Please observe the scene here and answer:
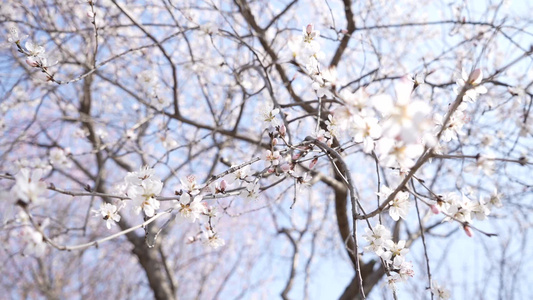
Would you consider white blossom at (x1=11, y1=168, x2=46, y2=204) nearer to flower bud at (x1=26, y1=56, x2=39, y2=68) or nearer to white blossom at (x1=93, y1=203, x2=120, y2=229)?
white blossom at (x1=93, y1=203, x2=120, y2=229)

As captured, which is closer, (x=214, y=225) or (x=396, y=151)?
(x=396, y=151)

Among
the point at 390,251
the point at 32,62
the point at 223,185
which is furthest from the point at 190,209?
the point at 32,62

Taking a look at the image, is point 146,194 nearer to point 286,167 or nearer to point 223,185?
point 223,185

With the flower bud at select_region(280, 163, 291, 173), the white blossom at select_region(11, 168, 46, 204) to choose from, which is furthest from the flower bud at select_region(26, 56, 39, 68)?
the flower bud at select_region(280, 163, 291, 173)

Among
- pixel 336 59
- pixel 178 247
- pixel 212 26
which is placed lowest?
pixel 212 26

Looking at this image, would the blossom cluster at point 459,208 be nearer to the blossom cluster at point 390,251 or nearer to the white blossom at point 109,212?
the blossom cluster at point 390,251

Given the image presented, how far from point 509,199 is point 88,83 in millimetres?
4354

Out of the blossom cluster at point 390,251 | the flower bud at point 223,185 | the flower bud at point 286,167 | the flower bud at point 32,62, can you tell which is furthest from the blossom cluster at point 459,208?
the flower bud at point 32,62

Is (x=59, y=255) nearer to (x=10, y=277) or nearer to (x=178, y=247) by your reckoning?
(x=10, y=277)

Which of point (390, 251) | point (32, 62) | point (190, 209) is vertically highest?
point (32, 62)

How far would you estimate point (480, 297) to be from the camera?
16.4 feet

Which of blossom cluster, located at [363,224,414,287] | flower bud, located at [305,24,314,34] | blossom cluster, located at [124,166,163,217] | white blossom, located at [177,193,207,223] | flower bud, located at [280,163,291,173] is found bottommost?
blossom cluster, located at [363,224,414,287]

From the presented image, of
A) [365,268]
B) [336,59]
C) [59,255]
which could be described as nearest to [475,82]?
[336,59]

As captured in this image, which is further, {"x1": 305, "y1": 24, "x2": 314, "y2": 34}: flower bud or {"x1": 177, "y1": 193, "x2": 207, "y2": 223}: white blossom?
{"x1": 305, "y1": 24, "x2": 314, "y2": 34}: flower bud
